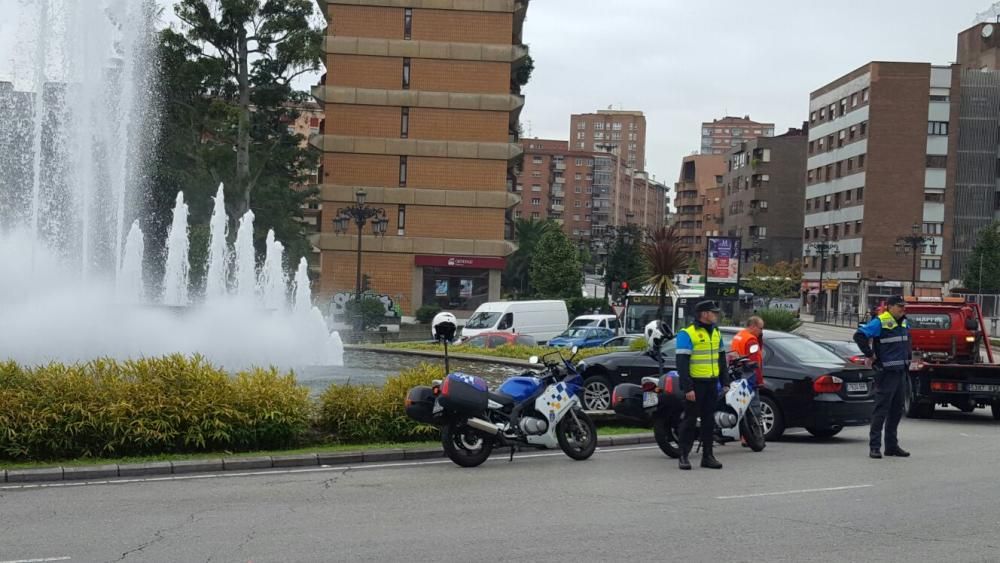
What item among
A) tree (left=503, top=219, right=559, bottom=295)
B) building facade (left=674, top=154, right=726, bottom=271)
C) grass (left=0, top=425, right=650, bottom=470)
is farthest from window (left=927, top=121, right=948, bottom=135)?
grass (left=0, top=425, right=650, bottom=470)

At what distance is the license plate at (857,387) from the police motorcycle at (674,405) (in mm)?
1629

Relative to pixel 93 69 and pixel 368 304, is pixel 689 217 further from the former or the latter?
pixel 93 69

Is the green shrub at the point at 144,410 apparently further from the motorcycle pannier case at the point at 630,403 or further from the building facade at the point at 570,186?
the building facade at the point at 570,186

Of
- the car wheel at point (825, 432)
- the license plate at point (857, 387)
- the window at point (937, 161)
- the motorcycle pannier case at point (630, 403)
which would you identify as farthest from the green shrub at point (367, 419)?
the window at point (937, 161)

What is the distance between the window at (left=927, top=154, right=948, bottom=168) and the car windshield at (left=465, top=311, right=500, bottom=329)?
5461 cm

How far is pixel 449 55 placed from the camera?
63906 millimetres

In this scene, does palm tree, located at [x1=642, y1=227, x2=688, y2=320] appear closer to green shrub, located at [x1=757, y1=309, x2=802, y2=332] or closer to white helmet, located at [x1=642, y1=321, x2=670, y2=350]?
green shrub, located at [x1=757, y1=309, x2=802, y2=332]

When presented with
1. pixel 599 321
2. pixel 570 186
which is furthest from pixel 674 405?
pixel 570 186

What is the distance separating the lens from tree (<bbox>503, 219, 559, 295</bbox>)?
10453 centimetres

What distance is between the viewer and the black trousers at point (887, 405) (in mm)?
13406

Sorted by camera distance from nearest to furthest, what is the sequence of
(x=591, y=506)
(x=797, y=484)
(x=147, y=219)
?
(x=591, y=506) < (x=797, y=484) < (x=147, y=219)

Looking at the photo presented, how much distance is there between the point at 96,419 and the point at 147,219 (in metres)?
45.2

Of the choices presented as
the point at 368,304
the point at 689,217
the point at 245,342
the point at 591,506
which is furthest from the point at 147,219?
the point at 689,217

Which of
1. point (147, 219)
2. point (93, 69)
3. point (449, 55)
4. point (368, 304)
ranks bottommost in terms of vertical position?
point (368, 304)
